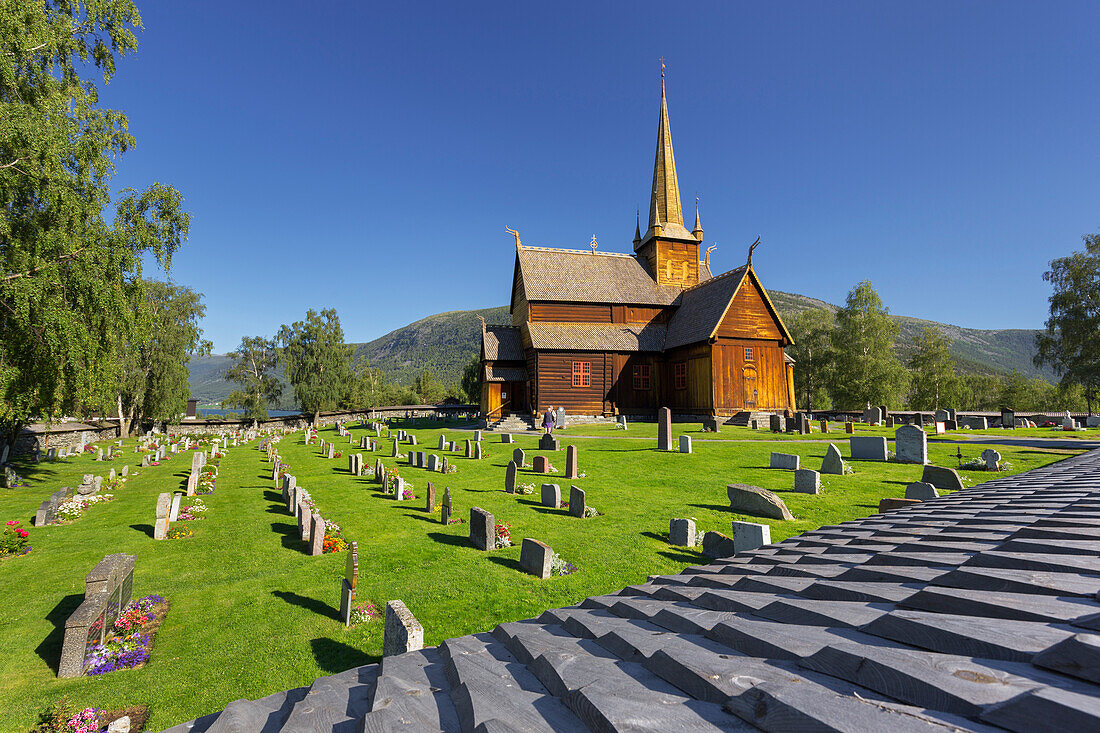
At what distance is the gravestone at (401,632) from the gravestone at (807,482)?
11620 mm

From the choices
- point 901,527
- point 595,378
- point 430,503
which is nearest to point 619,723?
point 901,527

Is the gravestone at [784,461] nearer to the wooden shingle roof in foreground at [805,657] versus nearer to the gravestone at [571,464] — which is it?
the gravestone at [571,464]

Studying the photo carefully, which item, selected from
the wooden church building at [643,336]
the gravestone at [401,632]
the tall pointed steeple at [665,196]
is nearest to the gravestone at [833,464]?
the gravestone at [401,632]

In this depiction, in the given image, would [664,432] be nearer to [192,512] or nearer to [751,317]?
[751,317]

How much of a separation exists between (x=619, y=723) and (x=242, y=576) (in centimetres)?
1021

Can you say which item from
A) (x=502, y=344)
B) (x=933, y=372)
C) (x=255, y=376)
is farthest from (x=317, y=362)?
(x=933, y=372)

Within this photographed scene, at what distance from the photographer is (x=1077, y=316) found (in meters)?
A: 38.1

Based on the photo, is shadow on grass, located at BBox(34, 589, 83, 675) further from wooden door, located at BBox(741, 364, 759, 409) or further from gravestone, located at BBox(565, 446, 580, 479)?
wooden door, located at BBox(741, 364, 759, 409)

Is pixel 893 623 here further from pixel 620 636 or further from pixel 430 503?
pixel 430 503

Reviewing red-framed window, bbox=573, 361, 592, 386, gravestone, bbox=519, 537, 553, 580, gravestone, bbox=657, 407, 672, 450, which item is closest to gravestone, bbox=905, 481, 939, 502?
gravestone, bbox=519, 537, 553, 580

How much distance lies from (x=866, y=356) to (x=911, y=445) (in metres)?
35.6

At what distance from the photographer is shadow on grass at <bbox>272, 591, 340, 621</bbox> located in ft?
25.7

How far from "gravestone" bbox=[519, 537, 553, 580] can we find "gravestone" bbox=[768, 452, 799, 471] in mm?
10912

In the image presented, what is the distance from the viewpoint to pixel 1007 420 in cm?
3331
